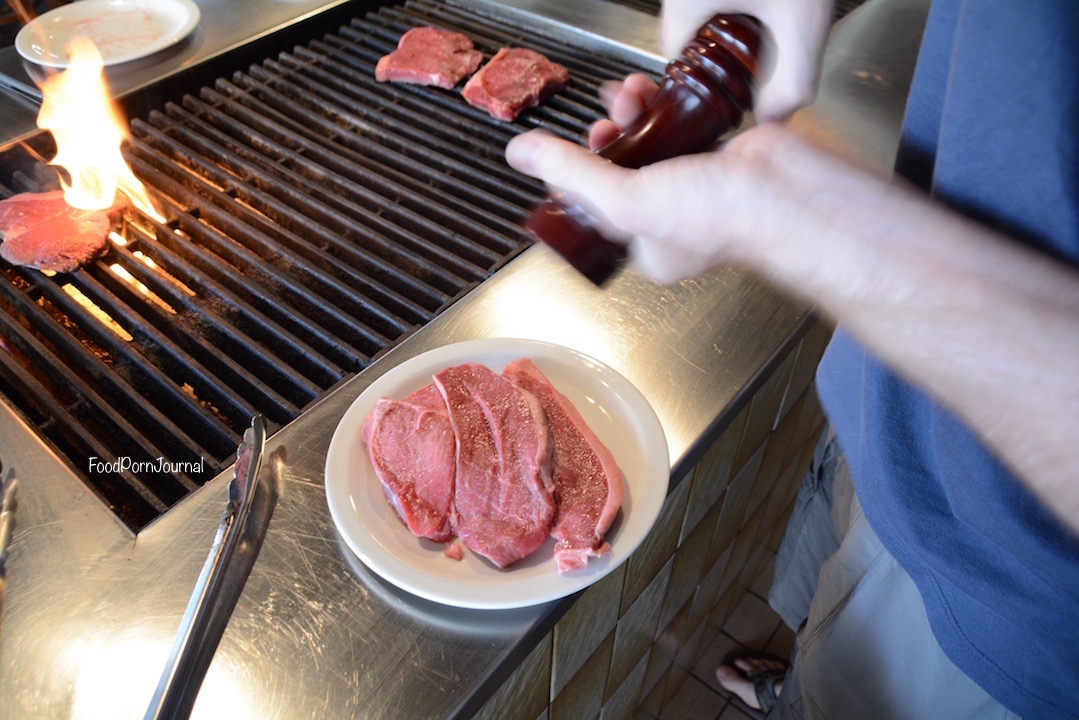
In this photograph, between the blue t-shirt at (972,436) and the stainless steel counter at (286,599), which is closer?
the blue t-shirt at (972,436)

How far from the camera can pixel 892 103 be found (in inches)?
71.6

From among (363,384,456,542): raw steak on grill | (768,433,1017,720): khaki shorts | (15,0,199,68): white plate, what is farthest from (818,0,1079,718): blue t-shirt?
(15,0,199,68): white plate

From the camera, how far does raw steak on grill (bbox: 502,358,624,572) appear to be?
88cm

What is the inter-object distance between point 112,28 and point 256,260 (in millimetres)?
1113

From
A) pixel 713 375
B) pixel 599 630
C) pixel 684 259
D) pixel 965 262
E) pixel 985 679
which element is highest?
pixel 965 262

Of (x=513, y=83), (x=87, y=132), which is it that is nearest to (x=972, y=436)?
(x=513, y=83)

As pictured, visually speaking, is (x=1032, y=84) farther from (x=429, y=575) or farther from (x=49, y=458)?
(x=49, y=458)

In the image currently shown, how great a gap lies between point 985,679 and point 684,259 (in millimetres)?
669

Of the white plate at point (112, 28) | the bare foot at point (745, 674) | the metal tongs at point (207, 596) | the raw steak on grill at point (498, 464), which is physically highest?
the white plate at point (112, 28)

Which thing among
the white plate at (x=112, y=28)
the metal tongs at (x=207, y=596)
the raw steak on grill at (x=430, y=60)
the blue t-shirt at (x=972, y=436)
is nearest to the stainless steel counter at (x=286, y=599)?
the metal tongs at (x=207, y=596)

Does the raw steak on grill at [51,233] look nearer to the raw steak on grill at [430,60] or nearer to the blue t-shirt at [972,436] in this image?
the raw steak on grill at [430,60]

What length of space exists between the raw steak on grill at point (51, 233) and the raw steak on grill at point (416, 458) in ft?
2.49

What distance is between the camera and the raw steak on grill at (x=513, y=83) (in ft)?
5.81

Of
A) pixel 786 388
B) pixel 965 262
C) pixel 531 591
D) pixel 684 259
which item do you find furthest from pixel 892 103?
pixel 531 591
